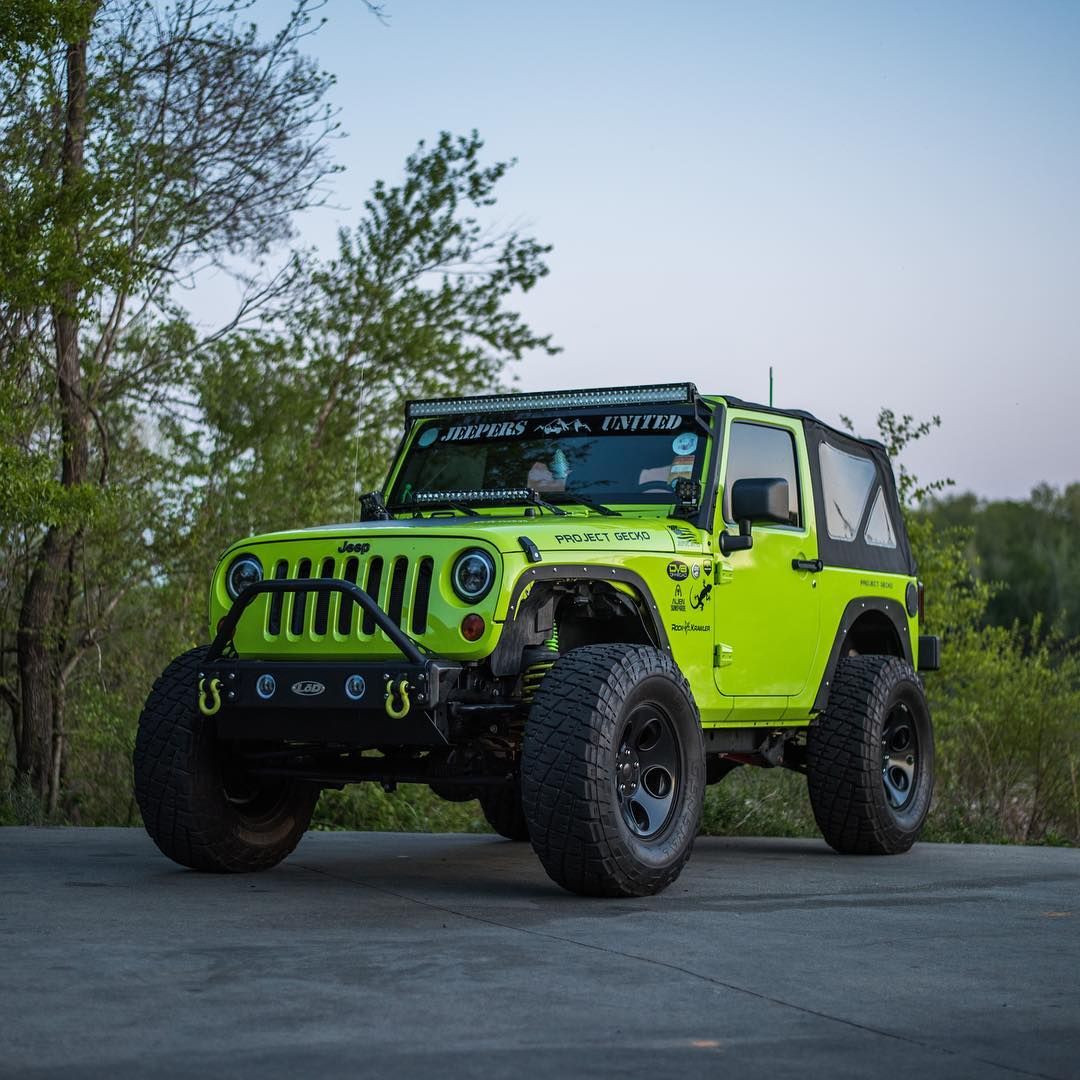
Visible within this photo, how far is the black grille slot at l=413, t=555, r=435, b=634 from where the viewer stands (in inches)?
276

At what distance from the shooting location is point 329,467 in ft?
65.4

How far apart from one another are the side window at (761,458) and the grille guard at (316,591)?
86.2 inches

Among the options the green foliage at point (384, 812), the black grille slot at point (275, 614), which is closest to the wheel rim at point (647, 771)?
the black grille slot at point (275, 614)

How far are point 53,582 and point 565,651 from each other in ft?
36.1

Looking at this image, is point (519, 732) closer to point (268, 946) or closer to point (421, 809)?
point (268, 946)

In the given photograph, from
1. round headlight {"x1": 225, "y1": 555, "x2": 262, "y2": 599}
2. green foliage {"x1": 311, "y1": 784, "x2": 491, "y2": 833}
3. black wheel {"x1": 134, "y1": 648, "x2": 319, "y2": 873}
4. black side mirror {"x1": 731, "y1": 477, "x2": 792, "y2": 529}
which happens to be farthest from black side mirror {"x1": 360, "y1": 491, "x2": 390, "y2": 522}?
green foliage {"x1": 311, "y1": 784, "x2": 491, "y2": 833}

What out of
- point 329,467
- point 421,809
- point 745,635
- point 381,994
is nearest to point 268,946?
point 381,994

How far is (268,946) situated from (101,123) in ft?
41.6

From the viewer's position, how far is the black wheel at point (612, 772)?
6691mm

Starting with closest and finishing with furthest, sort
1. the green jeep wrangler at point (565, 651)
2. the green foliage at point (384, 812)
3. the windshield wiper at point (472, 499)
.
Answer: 1. the green jeep wrangler at point (565, 651)
2. the windshield wiper at point (472, 499)
3. the green foliage at point (384, 812)

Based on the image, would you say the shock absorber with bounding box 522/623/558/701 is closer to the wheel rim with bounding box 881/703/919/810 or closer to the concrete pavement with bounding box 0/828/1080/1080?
the concrete pavement with bounding box 0/828/1080/1080

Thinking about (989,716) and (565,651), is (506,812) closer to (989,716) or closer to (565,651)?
(565,651)

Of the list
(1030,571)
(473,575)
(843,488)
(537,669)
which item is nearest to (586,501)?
(537,669)

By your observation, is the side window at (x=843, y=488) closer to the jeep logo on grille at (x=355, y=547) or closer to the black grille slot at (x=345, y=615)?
the jeep logo on grille at (x=355, y=547)
